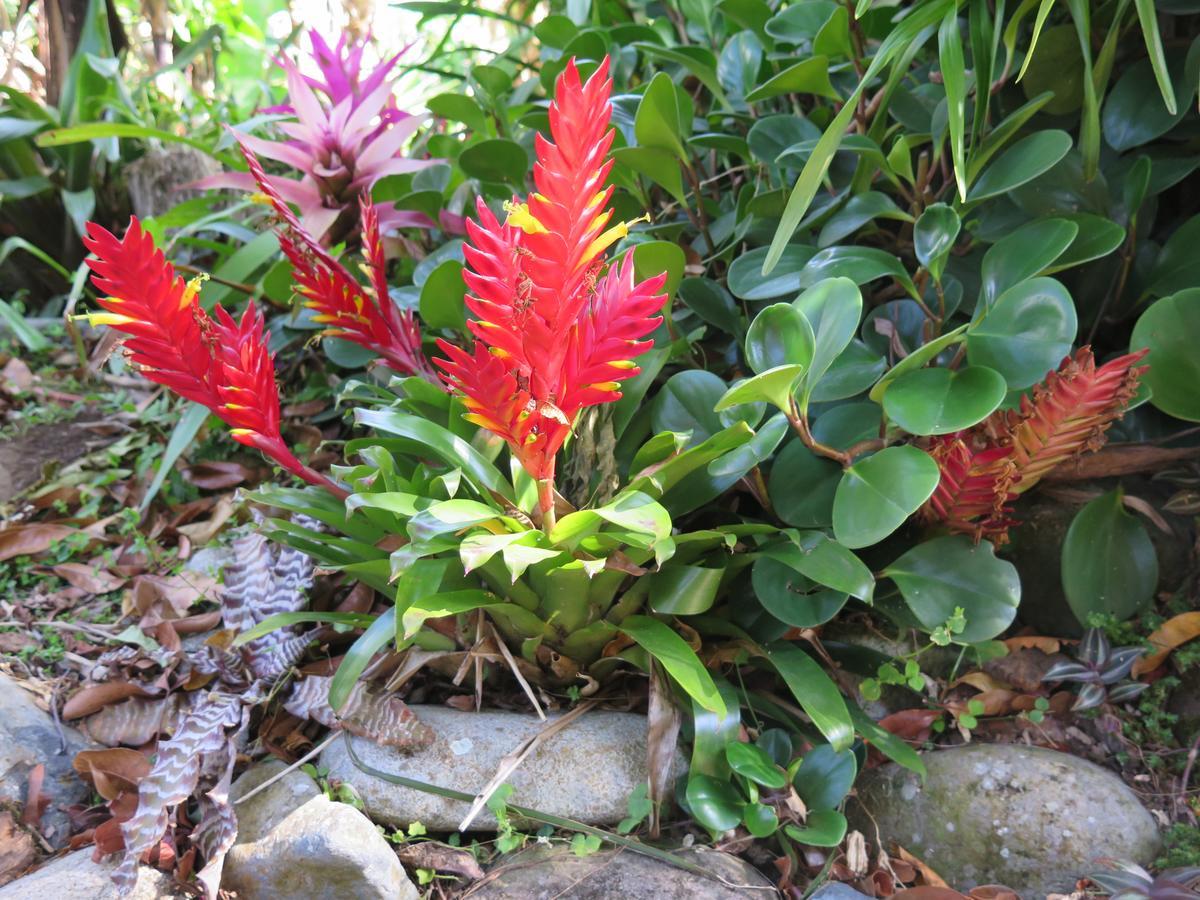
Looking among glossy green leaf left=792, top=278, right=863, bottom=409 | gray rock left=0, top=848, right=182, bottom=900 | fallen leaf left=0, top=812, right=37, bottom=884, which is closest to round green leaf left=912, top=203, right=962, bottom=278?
glossy green leaf left=792, top=278, right=863, bottom=409

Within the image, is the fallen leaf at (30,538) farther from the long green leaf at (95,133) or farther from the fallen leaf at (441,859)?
the fallen leaf at (441,859)

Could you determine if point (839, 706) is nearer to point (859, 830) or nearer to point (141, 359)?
point (859, 830)

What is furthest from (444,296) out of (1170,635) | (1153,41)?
(1170,635)

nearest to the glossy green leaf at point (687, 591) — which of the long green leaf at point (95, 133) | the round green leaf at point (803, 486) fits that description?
the round green leaf at point (803, 486)

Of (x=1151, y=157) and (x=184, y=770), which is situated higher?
(x=1151, y=157)

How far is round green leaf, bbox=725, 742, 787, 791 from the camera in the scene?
4.24 feet

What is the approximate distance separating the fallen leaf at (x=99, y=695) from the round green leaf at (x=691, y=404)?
42.7 inches

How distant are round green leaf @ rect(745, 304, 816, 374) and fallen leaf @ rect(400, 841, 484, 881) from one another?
87 centimetres

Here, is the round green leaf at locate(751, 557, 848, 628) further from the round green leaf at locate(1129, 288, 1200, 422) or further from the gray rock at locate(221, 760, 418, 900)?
the gray rock at locate(221, 760, 418, 900)

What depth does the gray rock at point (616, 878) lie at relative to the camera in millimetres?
1307

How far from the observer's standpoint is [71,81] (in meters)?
2.98

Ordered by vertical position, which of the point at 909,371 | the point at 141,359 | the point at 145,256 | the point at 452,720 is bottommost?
the point at 452,720

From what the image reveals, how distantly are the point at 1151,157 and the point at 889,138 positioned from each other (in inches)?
18.8

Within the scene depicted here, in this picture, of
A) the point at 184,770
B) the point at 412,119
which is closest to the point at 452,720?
the point at 184,770
